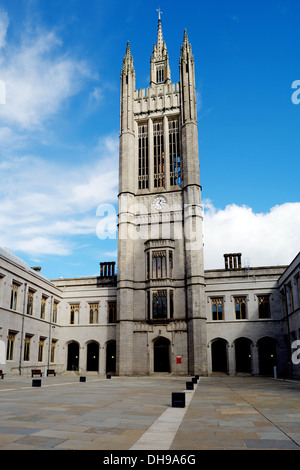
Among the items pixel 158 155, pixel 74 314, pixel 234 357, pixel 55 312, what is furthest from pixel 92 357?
pixel 158 155

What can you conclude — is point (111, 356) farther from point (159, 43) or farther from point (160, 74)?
point (159, 43)

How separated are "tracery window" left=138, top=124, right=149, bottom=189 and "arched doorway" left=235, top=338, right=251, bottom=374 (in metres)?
22.8

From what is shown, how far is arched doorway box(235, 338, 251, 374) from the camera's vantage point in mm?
44750

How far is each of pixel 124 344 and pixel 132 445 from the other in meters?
37.8

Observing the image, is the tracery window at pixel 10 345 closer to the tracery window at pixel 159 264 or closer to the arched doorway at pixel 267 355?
the tracery window at pixel 159 264

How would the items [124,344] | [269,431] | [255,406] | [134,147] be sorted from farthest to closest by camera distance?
[134,147] → [124,344] → [255,406] → [269,431]

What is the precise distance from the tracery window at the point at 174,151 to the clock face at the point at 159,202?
2.74 meters

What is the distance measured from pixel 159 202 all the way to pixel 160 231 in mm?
3956

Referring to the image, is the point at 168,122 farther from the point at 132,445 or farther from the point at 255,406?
the point at 132,445

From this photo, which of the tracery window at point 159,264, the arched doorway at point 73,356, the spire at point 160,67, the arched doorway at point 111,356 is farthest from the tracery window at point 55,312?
the spire at point 160,67

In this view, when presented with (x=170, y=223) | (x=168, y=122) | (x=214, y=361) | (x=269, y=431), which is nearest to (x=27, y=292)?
(x=170, y=223)

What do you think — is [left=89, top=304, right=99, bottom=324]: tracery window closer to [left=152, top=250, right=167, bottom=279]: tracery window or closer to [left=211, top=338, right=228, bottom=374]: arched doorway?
[left=152, top=250, right=167, bottom=279]: tracery window

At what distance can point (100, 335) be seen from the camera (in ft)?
158

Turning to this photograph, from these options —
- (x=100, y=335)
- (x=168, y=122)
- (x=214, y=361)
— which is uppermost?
(x=168, y=122)
